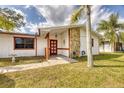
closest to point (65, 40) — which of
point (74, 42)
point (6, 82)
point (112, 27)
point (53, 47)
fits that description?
point (74, 42)

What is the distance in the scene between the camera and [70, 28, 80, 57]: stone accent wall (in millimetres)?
17656

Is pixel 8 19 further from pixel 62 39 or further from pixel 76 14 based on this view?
pixel 62 39

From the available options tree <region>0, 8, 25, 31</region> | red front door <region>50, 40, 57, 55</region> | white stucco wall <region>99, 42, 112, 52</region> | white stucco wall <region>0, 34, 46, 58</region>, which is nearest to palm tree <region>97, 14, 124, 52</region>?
white stucco wall <region>99, 42, 112, 52</region>

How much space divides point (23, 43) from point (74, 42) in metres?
5.70

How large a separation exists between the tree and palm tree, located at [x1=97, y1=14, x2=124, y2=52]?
18.9 metres

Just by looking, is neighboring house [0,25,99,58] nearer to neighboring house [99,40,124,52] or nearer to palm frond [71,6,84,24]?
palm frond [71,6,84,24]

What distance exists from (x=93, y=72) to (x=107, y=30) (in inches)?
943

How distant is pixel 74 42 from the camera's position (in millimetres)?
17984

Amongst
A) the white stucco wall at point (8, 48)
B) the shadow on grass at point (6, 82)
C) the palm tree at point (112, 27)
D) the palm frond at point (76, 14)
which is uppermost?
the palm tree at point (112, 27)

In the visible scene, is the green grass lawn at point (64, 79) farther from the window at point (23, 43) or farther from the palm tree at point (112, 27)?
the palm tree at point (112, 27)

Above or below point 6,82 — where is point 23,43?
above

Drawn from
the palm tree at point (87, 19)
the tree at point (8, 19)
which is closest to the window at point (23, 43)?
the tree at point (8, 19)

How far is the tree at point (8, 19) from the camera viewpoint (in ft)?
43.3

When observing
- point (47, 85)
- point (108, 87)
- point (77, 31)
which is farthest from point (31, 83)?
point (77, 31)
